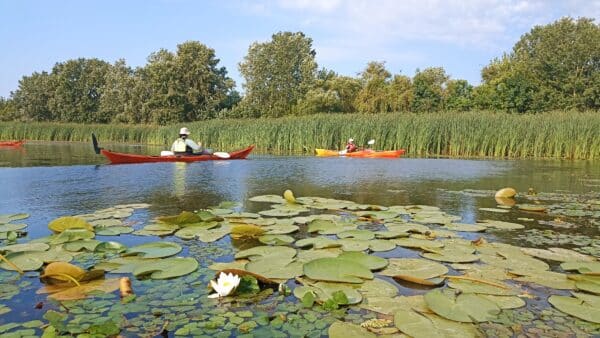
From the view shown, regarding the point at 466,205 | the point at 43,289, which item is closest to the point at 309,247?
the point at 43,289

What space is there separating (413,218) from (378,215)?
395 millimetres

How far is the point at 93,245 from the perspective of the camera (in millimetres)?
3717

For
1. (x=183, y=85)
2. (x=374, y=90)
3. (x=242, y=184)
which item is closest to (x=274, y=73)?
(x=183, y=85)

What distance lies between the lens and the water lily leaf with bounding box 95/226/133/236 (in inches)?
166

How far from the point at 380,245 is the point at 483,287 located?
3.62ft

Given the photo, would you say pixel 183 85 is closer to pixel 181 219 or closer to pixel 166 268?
pixel 181 219

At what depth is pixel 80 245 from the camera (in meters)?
3.71

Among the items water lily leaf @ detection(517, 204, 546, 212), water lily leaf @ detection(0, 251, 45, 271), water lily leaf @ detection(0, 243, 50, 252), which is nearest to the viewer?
water lily leaf @ detection(0, 251, 45, 271)

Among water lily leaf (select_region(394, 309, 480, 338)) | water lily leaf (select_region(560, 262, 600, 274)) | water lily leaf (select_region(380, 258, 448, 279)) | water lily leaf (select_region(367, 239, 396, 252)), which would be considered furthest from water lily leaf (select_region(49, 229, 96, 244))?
water lily leaf (select_region(560, 262, 600, 274))

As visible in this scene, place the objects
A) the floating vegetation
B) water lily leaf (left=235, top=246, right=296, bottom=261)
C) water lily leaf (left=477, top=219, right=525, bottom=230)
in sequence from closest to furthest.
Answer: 1. the floating vegetation
2. water lily leaf (left=235, top=246, right=296, bottom=261)
3. water lily leaf (left=477, top=219, right=525, bottom=230)

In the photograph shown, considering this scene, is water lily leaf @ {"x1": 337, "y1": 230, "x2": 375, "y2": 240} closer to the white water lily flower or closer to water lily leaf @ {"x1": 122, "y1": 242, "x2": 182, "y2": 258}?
water lily leaf @ {"x1": 122, "y1": 242, "x2": 182, "y2": 258}

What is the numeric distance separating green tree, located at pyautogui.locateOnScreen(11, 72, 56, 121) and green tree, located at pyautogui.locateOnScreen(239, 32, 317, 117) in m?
24.5

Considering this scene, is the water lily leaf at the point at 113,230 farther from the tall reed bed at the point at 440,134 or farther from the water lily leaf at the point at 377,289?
the tall reed bed at the point at 440,134

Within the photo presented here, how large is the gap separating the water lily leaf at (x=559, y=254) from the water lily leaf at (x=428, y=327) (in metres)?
1.65
